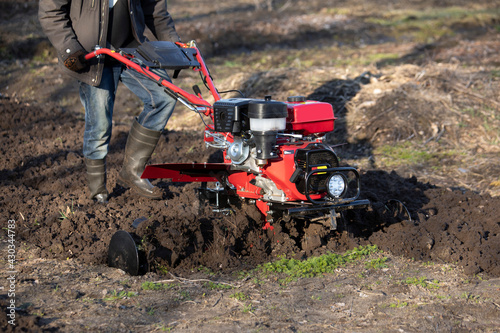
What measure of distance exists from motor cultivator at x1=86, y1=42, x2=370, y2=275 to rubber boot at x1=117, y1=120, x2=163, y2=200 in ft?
2.19

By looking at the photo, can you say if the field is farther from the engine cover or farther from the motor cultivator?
the engine cover

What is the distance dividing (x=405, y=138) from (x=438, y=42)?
822 centimetres

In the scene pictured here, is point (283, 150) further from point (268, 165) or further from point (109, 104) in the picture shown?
point (109, 104)

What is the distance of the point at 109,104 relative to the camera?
176 inches

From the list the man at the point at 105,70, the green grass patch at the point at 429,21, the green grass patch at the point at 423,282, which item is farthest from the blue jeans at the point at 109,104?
the green grass patch at the point at 429,21

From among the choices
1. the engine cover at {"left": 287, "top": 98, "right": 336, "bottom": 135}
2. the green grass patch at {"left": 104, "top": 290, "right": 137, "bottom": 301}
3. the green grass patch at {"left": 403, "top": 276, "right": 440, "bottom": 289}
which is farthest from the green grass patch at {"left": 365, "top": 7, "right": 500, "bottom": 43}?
the green grass patch at {"left": 104, "top": 290, "right": 137, "bottom": 301}

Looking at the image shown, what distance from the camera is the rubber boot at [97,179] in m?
4.56

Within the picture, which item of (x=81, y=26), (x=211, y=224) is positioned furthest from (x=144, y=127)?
(x=211, y=224)

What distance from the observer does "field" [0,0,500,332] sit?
2900 mm

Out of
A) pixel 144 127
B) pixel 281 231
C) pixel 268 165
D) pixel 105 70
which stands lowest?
pixel 281 231

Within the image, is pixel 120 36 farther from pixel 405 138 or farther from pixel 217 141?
pixel 405 138

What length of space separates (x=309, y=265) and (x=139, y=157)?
186cm

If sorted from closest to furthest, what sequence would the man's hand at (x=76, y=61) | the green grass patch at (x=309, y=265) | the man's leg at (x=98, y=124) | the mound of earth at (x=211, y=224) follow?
the green grass patch at (x=309, y=265) < the mound of earth at (x=211, y=224) < the man's hand at (x=76, y=61) < the man's leg at (x=98, y=124)

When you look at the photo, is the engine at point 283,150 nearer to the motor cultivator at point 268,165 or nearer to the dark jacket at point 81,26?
the motor cultivator at point 268,165
